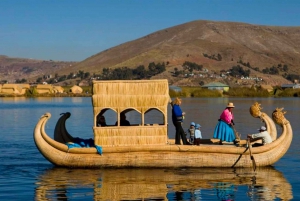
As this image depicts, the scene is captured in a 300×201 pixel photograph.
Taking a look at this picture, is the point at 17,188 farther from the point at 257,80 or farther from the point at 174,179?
the point at 257,80

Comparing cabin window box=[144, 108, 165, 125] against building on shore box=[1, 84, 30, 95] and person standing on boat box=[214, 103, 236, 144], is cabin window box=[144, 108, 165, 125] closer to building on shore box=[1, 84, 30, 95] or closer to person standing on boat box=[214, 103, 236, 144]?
person standing on boat box=[214, 103, 236, 144]

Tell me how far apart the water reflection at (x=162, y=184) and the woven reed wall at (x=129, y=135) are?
73 cm

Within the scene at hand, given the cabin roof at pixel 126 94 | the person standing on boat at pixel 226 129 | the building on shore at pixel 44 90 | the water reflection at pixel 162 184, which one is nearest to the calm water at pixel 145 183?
the water reflection at pixel 162 184

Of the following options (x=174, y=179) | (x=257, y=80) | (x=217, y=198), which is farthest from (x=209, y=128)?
(x=257, y=80)

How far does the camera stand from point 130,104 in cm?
1619

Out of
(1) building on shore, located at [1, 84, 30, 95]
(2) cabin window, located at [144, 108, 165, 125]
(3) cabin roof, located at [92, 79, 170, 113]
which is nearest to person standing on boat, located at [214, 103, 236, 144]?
(3) cabin roof, located at [92, 79, 170, 113]

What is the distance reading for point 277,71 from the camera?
6314 inches

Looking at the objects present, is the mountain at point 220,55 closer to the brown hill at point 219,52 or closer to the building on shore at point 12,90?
the brown hill at point 219,52

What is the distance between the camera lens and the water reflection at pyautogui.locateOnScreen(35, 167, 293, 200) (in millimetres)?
13166

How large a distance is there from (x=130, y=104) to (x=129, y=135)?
81 centimetres

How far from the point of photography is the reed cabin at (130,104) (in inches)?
634

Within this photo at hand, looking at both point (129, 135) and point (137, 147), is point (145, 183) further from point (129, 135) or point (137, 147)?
point (129, 135)

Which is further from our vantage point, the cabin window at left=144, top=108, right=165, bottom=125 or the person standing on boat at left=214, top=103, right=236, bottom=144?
the cabin window at left=144, top=108, right=165, bottom=125

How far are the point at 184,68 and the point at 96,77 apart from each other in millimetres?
22986
